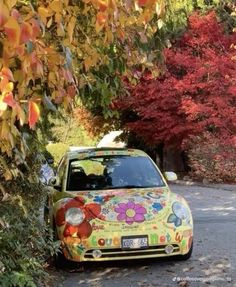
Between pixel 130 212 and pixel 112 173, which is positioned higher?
pixel 112 173

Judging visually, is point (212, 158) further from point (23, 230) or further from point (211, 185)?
point (23, 230)

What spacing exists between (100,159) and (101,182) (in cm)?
49

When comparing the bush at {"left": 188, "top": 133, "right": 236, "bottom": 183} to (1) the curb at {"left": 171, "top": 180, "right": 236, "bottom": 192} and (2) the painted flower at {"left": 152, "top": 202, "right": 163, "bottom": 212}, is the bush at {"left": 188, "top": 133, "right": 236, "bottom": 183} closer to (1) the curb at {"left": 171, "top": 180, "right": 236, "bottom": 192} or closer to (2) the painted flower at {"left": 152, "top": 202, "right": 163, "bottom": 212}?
(1) the curb at {"left": 171, "top": 180, "right": 236, "bottom": 192}

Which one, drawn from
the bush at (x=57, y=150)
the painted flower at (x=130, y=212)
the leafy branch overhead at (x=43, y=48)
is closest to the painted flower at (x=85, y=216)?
the painted flower at (x=130, y=212)

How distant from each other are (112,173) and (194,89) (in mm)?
10993

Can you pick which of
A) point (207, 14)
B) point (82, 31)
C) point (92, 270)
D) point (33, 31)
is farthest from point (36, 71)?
point (207, 14)

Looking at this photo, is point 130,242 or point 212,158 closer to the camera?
point 130,242

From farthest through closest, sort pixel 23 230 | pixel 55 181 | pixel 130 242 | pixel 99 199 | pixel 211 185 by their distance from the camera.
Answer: pixel 211 185 < pixel 55 181 < pixel 99 199 < pixel 130 242 < pixel 23 230

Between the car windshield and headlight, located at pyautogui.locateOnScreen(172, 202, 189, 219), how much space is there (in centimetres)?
72

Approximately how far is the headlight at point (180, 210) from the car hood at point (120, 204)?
0.09m

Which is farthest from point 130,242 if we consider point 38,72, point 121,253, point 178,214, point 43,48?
point 38,72

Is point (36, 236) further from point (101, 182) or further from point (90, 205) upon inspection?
point (101, 182)

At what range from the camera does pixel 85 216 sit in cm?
654

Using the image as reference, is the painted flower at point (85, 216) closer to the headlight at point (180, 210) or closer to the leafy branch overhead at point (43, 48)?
the headlight at point (180, 210)
